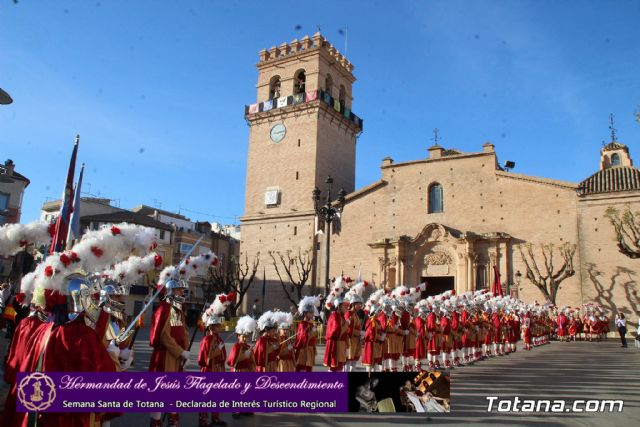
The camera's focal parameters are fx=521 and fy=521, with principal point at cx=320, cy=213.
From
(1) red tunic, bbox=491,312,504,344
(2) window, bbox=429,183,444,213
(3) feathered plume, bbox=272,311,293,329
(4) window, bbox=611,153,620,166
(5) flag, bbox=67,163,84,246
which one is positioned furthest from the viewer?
(4) window, bbox=611,153,620,166

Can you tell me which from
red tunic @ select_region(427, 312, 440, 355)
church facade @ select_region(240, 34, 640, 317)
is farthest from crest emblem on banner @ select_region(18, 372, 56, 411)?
church facade @ select_region(240, 34, 640, 317)

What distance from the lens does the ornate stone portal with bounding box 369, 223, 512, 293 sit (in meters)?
33.8

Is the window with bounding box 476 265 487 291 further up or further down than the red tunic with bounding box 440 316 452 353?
further up

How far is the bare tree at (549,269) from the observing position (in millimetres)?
31109

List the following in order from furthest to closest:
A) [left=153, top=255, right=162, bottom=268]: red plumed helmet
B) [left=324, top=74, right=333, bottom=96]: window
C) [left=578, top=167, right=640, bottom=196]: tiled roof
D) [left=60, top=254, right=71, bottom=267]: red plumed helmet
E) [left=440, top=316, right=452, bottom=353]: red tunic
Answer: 1. [left=324, top=74, right=333, bottom=96]: window
2. [left=578, top=167, right=640, bottom=196]: tiled roof
3. [left=440, top=316, right=452, bottom=353]: red tunic
4. [left=153, top=255, right=162, bottom=268]: red plumed helmet
5. [left=60, top=254, right=71, bottom=267]: red plumed helmet

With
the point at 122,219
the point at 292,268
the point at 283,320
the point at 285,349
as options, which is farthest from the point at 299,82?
the point at 285,349

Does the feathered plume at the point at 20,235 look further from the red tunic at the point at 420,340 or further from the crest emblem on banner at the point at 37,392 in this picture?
the red tunic at the point at 420,340

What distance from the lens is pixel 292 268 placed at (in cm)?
4006

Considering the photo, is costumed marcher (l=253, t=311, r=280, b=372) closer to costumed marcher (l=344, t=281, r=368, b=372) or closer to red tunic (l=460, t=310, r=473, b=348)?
costumed marcher (l=344, t=281, r=368, b=372)

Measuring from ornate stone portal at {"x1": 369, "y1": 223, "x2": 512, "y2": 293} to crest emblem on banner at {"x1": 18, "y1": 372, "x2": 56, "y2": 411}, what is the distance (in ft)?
106

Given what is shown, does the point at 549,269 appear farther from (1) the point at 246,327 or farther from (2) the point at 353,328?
(1) the point at 246,327

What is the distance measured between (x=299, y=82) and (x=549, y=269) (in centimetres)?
2431

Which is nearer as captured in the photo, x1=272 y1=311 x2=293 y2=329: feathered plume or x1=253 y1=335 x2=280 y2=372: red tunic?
x1=253 y1=335 x2=280 y2=372: red tunic

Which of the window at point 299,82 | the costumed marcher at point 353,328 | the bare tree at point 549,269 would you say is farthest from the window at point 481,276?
the costumed marcher at point 353,328
